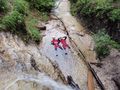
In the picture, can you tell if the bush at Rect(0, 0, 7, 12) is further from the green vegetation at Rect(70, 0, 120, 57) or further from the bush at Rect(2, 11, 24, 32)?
the green vegetation at Rect(70, 0, 120, 57)

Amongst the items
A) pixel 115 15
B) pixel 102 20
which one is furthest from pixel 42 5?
pixel 115 15

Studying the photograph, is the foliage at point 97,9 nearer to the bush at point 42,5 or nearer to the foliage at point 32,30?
the bush at point 42,5

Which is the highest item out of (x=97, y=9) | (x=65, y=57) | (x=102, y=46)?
(x=97, y=9)

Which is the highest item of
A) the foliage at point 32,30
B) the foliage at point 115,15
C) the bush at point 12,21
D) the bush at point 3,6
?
the bush at point 3,6

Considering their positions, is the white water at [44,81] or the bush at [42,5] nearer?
the white water at [44,81]

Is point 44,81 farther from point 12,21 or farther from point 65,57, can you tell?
point 12,21

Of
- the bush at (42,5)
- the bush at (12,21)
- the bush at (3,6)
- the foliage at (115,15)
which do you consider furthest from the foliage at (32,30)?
the foliage at (115,15)
